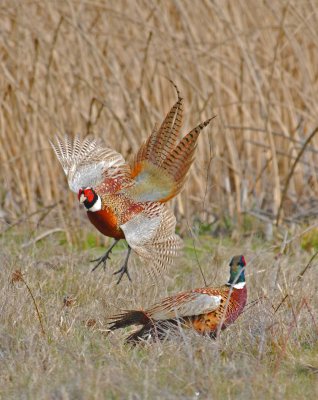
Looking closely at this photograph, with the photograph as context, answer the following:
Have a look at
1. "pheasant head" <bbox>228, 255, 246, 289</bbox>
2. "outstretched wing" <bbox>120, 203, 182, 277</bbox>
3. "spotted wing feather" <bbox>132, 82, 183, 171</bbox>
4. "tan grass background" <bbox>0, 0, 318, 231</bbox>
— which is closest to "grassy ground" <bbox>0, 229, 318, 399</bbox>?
"pheasant head" <bbox>228, 255, 246, 289</bbox>

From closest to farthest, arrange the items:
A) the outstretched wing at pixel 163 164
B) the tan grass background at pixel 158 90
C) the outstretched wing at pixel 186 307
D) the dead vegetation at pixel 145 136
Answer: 1. the outstretched wing at pixel 186 307
2. the dead vegetation at pixel 145 136
3. the outstretched wing at pixel 163 164
4. the tan grass background at pixel 158 90

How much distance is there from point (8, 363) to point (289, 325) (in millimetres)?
1275

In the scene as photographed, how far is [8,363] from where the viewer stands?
410cm

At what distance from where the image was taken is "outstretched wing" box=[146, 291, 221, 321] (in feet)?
15.0

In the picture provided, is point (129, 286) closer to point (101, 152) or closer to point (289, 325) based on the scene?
point (101, 152)

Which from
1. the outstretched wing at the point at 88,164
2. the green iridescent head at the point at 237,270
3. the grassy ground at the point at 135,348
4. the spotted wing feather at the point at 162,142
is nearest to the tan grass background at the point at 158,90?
the outstretched wing at the point at 88,164

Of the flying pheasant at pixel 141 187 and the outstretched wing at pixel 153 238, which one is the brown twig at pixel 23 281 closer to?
the flying pheasant at pixel 141 187

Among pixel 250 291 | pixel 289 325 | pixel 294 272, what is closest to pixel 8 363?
pixel 289 325

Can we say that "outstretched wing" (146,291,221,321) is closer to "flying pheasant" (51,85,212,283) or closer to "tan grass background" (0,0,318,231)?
"flying pheasant" (51,85,212,283)

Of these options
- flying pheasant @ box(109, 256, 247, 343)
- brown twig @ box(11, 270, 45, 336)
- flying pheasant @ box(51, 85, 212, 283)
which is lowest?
flying pheasant @ box(109, 256, 247, 343)

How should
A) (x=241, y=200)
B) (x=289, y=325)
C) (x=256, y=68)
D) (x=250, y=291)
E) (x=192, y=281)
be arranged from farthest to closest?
(x=241, y=200) → (x=256, y=68) → (x=192, y=281) → (x=250, y=291) → (x=289, y=325)

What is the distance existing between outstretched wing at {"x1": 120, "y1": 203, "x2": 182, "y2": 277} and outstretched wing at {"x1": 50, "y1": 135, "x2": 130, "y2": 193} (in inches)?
13.4

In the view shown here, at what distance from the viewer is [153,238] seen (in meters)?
5.20

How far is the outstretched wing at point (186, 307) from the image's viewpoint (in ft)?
15.0
